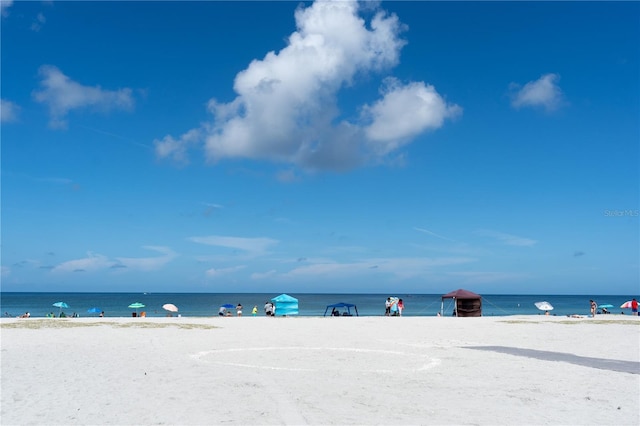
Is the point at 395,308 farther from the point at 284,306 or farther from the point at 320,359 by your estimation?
the point at 320,359

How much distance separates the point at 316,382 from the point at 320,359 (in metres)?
4.33

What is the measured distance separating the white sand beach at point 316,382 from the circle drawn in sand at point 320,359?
6 centimetres

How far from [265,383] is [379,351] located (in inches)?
313

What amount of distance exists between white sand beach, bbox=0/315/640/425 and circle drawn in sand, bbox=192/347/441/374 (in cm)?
6

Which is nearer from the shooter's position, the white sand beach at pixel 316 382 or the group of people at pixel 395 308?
the white sand beach at pixel 316 382

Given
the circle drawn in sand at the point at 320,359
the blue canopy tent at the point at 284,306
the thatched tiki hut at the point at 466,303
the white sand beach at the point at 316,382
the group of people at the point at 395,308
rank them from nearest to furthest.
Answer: the white sand beach at the point at 316,382 → the circle drawn in sand at the point at 320,359 → the thatched tiki hut at the point at 466,303 → the blue canopy tent at the point at 284,306 → the group of people at the point at 395,308

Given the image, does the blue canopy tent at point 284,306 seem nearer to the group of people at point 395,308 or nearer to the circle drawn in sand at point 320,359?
the group of people at point 395,308

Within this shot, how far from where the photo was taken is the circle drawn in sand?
15.6 m

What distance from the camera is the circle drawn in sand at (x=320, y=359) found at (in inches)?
615

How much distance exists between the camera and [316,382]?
43.0ft

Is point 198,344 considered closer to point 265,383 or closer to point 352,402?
point 265,383

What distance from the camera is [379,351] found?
19906mm

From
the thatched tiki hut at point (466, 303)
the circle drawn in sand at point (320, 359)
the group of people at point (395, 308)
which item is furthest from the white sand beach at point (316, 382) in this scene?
the group of people at point (395, 308)

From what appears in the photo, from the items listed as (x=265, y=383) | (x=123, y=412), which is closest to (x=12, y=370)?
(x=123, y=412)
